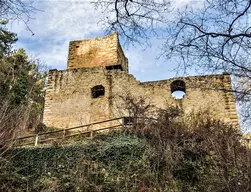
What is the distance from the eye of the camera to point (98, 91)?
603 inches

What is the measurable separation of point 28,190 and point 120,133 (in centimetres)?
343

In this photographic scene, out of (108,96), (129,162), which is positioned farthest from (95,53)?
(129,162)

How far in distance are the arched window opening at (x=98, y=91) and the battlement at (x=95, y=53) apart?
5.33ft

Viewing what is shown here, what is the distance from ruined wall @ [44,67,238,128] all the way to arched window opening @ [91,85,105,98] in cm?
25

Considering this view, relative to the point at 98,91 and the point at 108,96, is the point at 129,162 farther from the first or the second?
the point at 98,91

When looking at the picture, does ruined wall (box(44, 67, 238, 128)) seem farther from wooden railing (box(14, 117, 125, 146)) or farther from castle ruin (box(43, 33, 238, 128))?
wooden railing (box(14, 117, 125, 146))

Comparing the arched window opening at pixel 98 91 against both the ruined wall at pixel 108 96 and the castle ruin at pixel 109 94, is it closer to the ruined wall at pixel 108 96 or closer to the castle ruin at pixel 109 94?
the castle ruin at pixel 109 94

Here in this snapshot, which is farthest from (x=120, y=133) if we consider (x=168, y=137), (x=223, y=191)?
(x=223, y=191)

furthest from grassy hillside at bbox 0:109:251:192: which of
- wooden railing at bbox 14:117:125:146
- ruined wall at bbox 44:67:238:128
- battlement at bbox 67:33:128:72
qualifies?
battlement at bbox 67:33:128:72

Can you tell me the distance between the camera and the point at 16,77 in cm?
1750

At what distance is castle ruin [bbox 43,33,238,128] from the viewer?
A: 13.3 meters

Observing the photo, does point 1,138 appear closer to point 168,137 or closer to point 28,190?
point 28,190

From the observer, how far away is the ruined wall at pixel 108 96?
1327 cm

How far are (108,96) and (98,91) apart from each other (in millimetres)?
1308
